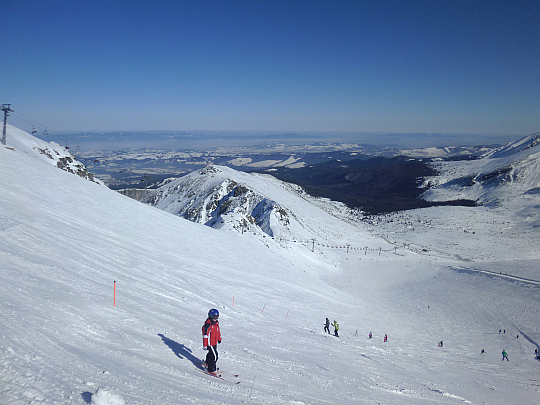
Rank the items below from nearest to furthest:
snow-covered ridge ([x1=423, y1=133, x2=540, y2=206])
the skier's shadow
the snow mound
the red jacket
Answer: the snow mound < the red jacket < the skier's shadow < snow-covered ridge ([x1=423, y1=133, x2=540, y2=206])

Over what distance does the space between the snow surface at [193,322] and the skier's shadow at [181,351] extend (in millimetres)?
49

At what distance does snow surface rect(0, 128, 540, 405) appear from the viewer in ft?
17.9

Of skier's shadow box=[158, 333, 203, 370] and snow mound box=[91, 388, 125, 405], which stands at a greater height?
snow mound box=[91, 388, 125, 405]

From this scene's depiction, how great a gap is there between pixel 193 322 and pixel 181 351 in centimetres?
224

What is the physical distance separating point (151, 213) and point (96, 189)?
16.0ft

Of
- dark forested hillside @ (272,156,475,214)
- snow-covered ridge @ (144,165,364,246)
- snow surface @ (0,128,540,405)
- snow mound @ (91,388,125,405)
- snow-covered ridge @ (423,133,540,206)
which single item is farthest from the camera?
dark forested hillside @ (272,156,475,214)

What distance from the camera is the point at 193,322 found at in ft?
30.7

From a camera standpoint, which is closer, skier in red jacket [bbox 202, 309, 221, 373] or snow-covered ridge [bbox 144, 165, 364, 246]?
skier in red jacket [bbox 202, 309, 221, 373]

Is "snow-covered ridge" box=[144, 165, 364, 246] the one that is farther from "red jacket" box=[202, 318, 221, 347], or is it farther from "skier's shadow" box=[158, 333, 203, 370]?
"red jacket" box=[202, 318, 221, 347]

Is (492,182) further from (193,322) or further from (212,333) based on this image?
(212,333)

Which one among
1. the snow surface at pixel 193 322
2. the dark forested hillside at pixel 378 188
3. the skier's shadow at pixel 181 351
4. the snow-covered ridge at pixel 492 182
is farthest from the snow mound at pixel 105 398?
the snow-covered ridge at pixel 492 182

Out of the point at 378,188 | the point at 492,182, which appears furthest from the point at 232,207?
the point at 492,182

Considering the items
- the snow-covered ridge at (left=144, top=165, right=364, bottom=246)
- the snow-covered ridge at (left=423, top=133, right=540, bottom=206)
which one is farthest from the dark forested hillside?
the snow-covered ridge at (left=144, top=165, right=364, bottom=246)

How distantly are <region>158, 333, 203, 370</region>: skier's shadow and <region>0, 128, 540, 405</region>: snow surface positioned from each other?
0.05 m
